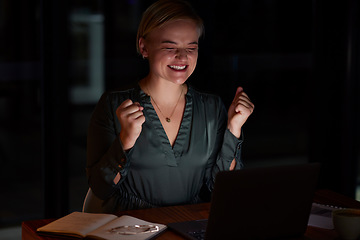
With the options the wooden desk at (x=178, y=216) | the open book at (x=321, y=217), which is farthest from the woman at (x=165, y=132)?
the open book at (x=321, y=217)

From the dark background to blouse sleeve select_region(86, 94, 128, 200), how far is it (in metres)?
0.88

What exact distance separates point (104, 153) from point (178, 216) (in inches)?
16.8

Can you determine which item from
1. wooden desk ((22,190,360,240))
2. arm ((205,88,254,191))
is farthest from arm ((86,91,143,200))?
arm ((205,88,254,191))

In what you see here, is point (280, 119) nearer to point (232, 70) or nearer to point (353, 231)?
point (232, 70)

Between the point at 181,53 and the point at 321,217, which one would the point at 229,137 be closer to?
the point at 181,53

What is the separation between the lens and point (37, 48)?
11.8 feet

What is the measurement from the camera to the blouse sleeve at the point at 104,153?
196 cm

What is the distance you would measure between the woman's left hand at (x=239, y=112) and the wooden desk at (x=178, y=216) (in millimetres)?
363

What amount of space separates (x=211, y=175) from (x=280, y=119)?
443 centimetres

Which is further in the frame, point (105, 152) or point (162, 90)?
point (162, 90)

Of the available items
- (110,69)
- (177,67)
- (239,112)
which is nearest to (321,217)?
(239,112)

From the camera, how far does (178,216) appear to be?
1.82 m

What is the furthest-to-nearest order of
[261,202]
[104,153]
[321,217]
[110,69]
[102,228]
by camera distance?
[110,69], [104,153], [321,217], [102,228], [261,202]

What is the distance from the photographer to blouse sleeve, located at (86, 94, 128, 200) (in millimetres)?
1965
